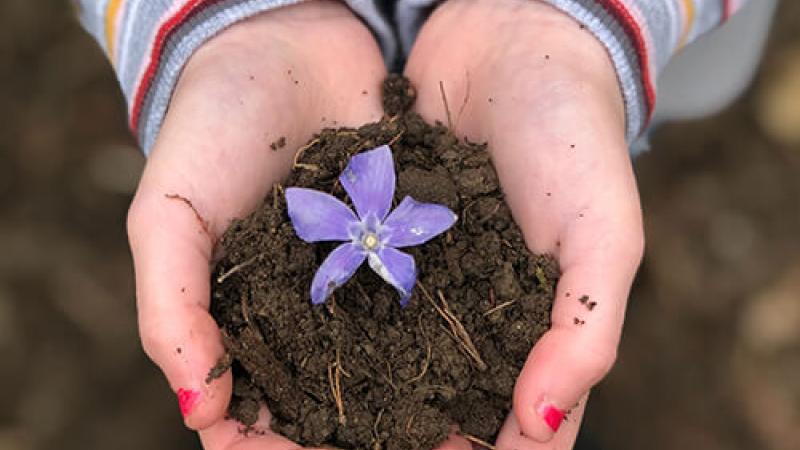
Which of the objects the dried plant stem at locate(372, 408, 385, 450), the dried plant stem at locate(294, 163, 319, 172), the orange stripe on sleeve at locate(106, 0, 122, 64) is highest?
the orange stripe on sleeve at locate(106, 0, 122, 64)

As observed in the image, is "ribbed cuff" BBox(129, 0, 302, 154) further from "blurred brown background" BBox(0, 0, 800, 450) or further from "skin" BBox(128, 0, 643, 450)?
"blurred brown background" BBox(0, 0, 800, 450)

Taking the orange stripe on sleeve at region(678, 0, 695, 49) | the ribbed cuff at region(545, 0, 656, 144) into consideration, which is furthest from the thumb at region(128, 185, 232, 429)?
the orange stripe on sleeve at region(678, 0, 695, 49)

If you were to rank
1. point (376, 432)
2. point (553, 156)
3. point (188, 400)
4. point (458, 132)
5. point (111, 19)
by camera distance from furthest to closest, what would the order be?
1. point (111, 19)
2. point (458, 132)
3. point (553, 156)
4. point (376, 432)
5. point (188, 400)

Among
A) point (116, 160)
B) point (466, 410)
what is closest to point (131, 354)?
point (116, 160)

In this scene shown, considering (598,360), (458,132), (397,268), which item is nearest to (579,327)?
(598,360)

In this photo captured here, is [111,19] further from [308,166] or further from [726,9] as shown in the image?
[726,9]

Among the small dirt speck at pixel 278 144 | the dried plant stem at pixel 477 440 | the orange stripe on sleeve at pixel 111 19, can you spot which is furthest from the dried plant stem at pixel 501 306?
the orange stripe on sleeve at pixel 111 19

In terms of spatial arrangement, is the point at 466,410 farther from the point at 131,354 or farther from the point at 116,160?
the point at 116,160
